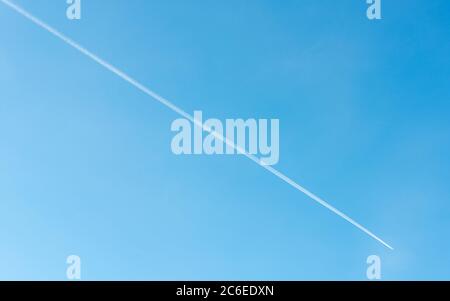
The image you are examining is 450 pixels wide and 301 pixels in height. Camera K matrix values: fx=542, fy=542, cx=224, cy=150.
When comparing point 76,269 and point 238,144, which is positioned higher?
point 238,144
